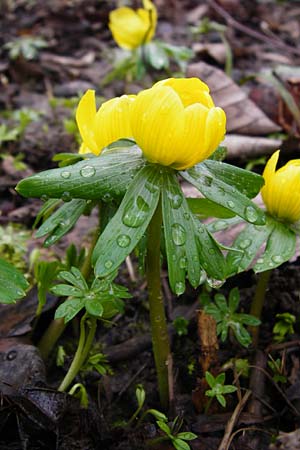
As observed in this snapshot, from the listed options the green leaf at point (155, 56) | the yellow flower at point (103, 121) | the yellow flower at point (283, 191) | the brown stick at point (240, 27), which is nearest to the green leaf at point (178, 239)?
the yellow flower at point (103, 121)

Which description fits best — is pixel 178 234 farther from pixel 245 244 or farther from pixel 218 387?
pixel 218 387

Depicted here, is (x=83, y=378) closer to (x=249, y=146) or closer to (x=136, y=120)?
(x=136, y=120)

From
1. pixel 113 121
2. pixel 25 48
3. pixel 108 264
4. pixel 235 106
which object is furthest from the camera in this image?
pixel 25 48

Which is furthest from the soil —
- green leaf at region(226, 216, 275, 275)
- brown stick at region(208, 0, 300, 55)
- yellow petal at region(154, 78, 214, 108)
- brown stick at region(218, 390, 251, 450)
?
brown stick at region(208, 0, 300, 55)

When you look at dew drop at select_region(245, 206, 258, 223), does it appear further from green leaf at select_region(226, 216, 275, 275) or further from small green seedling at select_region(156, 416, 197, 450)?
small green seedling at select_region(156, 416, 197, 450)

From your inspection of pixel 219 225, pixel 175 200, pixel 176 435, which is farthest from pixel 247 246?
pixel 176 435

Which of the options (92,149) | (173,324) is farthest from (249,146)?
(92,149)
